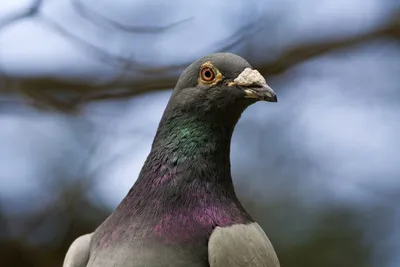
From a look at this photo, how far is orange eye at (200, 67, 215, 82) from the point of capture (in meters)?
2.62

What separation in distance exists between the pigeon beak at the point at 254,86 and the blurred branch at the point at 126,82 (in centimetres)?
243

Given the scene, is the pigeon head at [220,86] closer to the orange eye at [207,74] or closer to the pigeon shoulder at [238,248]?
the orange eye at [207,74]

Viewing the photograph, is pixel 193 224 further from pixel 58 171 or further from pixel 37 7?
pixel 58 171

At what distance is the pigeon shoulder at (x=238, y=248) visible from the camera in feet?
7.84

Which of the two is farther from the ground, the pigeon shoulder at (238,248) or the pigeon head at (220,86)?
the pigeon head at (220,86)

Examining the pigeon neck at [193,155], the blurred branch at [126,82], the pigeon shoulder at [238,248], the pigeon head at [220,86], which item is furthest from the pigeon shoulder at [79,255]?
the blurred branch at [126,82]

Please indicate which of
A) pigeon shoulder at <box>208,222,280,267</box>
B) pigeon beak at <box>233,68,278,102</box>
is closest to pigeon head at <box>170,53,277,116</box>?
pigeon beak at <box>233,68,278,102</box>

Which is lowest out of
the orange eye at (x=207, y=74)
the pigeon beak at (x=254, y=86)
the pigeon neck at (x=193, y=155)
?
the pigeon neck at (x=193, y=155)

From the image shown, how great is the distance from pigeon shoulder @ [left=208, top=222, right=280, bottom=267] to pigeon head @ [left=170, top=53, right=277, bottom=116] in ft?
1.50

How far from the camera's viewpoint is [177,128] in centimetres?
267

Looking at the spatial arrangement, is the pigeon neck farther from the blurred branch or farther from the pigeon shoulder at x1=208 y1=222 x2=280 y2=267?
the blurred branch

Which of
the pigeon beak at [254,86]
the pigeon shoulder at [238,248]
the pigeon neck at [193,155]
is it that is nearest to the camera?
the pigeon shoulder at [238,248]

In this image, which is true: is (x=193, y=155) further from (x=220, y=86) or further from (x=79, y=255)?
(x=79, y=255)

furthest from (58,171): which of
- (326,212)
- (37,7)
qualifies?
(326,212)
